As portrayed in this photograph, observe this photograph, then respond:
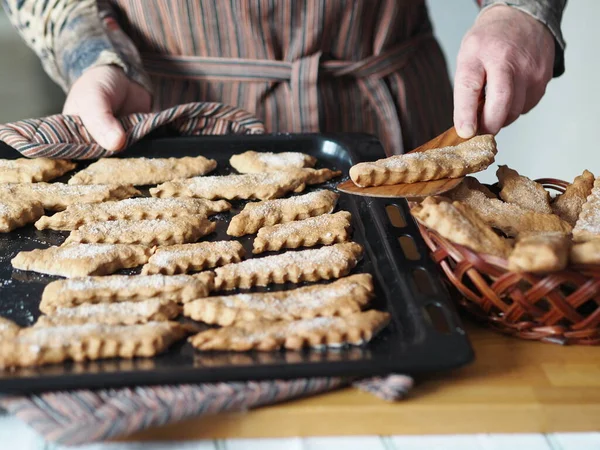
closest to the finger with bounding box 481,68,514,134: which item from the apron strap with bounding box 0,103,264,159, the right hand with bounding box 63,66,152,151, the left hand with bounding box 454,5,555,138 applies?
the left hand with bounding box 454,5,555,138

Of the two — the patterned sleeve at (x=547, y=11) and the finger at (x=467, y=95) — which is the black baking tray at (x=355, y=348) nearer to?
the finger at (x=467, y=95)

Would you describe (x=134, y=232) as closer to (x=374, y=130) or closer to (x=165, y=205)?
(x=165, y=205)

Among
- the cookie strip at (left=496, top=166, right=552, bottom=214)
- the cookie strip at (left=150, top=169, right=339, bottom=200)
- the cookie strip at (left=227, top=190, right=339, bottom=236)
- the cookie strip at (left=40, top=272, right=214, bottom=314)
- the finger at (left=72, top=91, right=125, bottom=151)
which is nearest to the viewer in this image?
the cookie strip at (left=40, top=272, right=214, bottom=314)

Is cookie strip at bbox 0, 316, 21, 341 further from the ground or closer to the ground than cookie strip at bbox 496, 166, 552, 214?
closer to the ground

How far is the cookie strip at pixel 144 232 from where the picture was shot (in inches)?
46.8

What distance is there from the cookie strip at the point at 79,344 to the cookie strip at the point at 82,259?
0.64ft

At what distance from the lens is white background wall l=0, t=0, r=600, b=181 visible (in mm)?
3193

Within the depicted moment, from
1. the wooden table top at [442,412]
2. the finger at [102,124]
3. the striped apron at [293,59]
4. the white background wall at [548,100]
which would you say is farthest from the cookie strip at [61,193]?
the white background wall at [548,100]

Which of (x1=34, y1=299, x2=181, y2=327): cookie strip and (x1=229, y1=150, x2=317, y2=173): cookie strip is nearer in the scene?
(x1=34, y1=299, x2=181, y2=327): cookie strip

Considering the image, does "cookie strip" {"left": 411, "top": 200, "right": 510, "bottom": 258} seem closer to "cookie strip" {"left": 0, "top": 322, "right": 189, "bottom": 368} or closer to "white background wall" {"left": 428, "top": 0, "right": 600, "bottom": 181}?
"cookie strip" {"left": 0, "top": 322, "right": 189, "bottom": 368}

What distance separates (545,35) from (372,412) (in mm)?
1004

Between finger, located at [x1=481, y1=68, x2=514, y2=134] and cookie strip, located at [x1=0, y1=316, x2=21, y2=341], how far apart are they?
2.86 ft

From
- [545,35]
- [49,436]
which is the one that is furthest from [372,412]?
[545,35]

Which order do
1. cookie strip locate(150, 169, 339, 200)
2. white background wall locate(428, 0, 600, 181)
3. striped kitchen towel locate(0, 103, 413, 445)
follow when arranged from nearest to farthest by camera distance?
striped kitchen towel locate(0, 103, 413, 445) → cookie strip locate(150, 169, 339, 200) → white background wall locate(428, 0, 600, 181)
